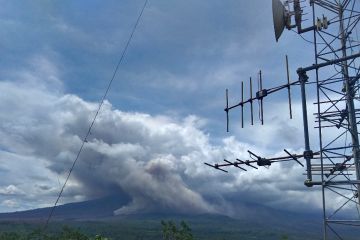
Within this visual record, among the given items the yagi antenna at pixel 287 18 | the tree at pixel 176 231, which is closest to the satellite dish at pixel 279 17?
the yagi antenna at pixel 287 18

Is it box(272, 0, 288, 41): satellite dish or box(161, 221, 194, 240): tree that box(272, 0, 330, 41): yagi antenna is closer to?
box(272, 0, 288, 41): satellite dish

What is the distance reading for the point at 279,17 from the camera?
20047 millimetres

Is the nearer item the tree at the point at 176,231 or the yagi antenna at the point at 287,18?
the yagi antenna at the point at 287,18

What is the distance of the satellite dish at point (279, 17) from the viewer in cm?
1986

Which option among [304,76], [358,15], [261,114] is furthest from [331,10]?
[261,114]

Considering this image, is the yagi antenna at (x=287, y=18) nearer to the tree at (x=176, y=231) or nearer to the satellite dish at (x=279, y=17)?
the satellite dish at (x=279, y=17)

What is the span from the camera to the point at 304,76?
19594 mm

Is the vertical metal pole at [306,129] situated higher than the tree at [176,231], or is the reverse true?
the vertical metal pole at [306,129]

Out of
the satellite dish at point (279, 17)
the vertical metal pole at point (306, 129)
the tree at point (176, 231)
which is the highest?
the satellite dish at point (279, 17)

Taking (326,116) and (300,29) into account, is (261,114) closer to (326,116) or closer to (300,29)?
(326,116)

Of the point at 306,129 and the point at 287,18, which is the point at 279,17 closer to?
the point at 287,18

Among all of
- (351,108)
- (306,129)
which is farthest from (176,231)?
(351,108)

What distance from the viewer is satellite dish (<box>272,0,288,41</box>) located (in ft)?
65.2

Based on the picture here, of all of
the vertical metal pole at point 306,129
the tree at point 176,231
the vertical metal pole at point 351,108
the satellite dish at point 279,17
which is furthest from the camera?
the tree at point 176,231
